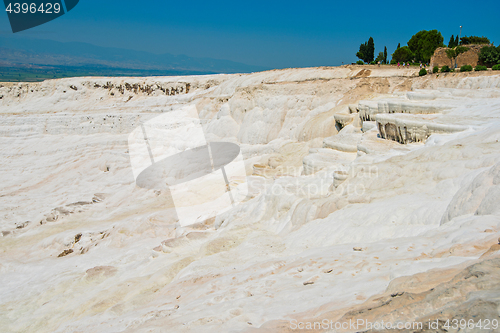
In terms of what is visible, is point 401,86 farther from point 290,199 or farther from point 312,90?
point 290,199

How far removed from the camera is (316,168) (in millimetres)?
11000

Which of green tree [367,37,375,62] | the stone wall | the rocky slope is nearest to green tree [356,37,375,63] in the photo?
green tree [367,37,375,62]

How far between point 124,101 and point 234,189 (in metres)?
29.4

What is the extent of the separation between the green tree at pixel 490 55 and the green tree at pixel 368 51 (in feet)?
48.9

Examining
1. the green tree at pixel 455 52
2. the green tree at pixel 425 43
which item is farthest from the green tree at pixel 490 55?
the green tree at pixel 425 43

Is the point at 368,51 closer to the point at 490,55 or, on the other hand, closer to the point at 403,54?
the point at 403,54

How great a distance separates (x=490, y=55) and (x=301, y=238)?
2252 centimetres

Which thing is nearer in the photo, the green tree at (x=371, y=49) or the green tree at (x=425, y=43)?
the green tree at (x=425, y=43)

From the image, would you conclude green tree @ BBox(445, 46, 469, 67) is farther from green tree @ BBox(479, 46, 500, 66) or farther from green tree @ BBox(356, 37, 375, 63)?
green tree @ BBox(356, 37, 375, 63)

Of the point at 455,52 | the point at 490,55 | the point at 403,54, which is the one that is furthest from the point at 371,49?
the point at 490,55

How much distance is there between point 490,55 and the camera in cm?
2286

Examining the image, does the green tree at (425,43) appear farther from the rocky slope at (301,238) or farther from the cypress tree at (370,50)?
the rocky slope at (301,238)

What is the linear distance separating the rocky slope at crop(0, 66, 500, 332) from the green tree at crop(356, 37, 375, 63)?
1937cm

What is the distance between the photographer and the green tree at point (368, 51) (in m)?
37.8
